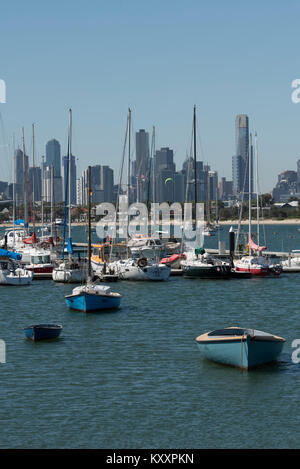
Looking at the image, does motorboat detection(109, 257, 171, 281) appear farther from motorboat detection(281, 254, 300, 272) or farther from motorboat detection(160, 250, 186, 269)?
motorboat detection(281, 254, 300, 272)

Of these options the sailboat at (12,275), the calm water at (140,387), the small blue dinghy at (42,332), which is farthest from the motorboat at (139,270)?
the small blue dinghy at (42,332)

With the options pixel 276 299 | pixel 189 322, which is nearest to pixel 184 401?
pixel 189 322

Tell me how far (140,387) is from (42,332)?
10457mm

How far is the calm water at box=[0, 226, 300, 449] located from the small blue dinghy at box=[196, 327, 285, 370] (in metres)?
0.45

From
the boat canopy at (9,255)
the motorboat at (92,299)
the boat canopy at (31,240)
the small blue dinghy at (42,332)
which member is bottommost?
the small blue dinghy at (42,332)

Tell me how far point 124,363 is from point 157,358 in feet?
5.22

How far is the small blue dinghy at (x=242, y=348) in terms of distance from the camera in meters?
31.3

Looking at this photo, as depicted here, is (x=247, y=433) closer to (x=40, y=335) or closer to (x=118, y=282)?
(x=40, y=335)

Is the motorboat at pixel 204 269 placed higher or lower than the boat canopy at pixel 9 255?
lower

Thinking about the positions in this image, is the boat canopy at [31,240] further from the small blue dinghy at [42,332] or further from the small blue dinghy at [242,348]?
the small blue dinghy at [242,348]

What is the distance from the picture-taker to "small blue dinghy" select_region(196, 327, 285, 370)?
103ft

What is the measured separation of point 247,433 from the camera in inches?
967

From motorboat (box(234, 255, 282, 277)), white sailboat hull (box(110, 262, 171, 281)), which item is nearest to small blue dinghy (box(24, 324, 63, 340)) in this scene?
white sailboat hull (box(110, 262, 171, 281))

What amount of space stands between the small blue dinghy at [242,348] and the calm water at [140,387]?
451mm
